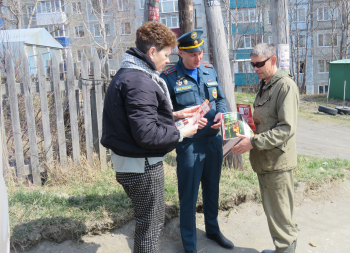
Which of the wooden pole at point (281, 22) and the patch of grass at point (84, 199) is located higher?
the wooden pole at point (281, 22)

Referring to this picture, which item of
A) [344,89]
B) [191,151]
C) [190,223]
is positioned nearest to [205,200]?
[190,223]

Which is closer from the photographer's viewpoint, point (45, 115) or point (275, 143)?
point (275, 143)

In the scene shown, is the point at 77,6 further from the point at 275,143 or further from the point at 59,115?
the point at 275,143

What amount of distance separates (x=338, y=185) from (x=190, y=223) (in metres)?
2.83

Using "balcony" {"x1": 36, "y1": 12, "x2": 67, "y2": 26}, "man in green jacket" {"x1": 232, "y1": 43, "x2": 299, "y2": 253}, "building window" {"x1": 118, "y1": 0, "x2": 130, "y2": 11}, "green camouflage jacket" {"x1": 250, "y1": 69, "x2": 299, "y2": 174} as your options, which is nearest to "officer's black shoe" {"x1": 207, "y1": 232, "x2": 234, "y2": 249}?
"man in green jacket" {"x1": 232, "y1": 43, "x2": 299, "y2": 253}

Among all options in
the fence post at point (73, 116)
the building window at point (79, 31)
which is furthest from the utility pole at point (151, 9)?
the building window at point (79, 31)

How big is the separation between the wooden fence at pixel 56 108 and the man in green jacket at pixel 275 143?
2.73m

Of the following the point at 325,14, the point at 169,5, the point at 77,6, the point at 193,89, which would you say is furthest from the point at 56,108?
the point at 325,14

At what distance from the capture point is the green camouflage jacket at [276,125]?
8.58ft

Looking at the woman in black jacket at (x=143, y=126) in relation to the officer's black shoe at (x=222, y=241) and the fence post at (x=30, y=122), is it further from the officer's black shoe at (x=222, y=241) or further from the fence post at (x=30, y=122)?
the fence post at (x=30, y=122)

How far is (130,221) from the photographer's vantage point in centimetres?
356

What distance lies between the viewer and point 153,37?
2.22m

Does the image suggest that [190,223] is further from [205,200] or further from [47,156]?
[47,156]

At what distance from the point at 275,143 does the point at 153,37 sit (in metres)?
1.29
